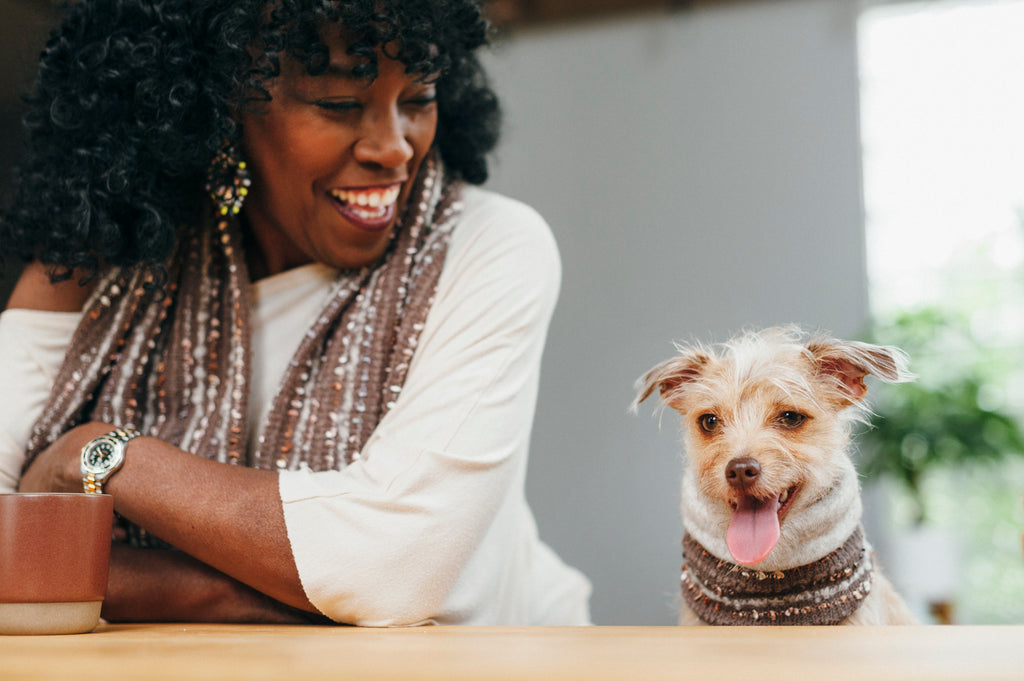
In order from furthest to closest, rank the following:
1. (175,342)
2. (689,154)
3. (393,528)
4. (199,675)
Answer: (689,154) → (175,342) → (393,528) → (199,675)

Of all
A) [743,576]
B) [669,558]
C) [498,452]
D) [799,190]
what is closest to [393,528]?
[498,452]

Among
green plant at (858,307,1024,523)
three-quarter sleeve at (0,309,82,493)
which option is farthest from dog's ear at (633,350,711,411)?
green plant at (858,307,1024,523)

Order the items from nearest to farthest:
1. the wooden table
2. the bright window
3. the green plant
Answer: the wooden table, the green plant, the bright window

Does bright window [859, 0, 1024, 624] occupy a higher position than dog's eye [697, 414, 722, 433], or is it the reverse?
bright window [859, 0, 1024, 624]

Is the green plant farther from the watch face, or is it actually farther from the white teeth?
the watch face

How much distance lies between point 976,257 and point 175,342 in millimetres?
3793

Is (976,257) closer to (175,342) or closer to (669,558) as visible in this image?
(669,558)

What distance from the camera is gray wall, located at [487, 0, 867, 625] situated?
390 centimetres

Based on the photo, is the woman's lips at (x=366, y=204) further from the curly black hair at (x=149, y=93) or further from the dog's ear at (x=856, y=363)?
the dog's ear at (x=856, y=363)

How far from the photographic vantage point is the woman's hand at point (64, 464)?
3.30 ft

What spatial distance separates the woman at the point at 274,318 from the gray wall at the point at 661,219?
263cm

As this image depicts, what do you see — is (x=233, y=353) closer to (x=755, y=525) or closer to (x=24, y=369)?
(x=24, y=369)

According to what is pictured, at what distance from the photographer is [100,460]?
984mm

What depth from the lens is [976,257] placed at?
13.1 feet
